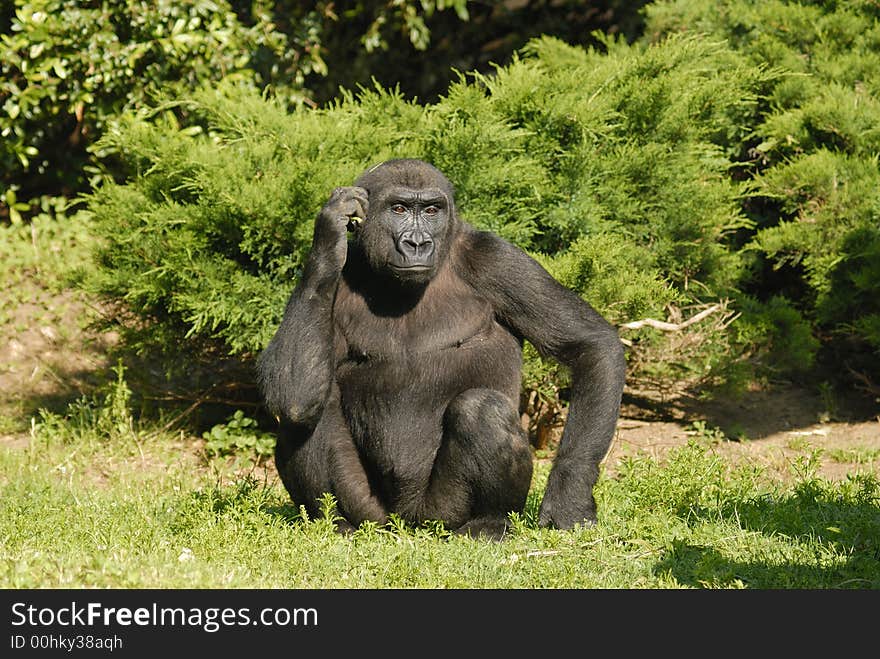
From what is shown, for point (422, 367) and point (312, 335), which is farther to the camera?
point (422, 367)

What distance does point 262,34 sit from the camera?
38.3 ft

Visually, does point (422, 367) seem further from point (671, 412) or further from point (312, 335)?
point (671, 412)

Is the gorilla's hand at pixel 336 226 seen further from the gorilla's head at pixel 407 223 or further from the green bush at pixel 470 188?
the green bush at pixel 470 188

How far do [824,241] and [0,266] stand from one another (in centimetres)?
790

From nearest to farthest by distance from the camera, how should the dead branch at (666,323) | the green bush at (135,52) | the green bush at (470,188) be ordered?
the dead branch at (666,323) → the green bush at (470,188) → the green bush at (135,52)

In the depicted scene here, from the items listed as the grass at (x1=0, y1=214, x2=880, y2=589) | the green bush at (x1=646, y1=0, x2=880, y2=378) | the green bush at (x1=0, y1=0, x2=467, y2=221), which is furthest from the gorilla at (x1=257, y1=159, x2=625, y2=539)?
the green bush at (x1=0, y1=0, x2=467, y2=221)

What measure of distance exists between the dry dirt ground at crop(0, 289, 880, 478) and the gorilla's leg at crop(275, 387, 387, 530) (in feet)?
7.70

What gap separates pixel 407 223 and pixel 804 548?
8.12 feet

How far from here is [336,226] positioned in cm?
586

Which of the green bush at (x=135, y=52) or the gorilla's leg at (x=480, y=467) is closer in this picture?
the gorilla's leg at (x=480, y=467)

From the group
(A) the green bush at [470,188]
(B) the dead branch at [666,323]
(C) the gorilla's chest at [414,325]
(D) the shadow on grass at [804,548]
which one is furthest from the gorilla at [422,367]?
(A) the green bush at [470,188]

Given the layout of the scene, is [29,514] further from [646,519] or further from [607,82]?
[607,82]

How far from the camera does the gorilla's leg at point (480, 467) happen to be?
586cm

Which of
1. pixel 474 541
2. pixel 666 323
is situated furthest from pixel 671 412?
pixel 474 541
